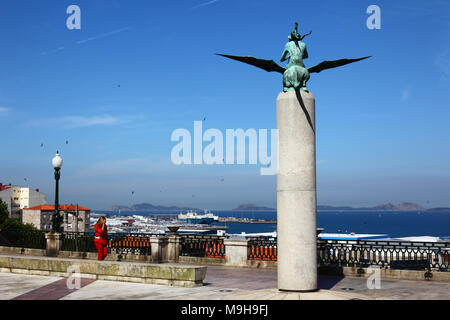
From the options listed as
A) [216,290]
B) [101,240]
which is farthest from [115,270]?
[216,290]

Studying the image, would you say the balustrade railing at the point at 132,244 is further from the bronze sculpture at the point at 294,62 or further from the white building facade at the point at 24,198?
the white building facade at the point at 24,198

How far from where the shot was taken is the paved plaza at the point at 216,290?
1207cm

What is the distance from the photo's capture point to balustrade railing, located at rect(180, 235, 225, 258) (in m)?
23.4

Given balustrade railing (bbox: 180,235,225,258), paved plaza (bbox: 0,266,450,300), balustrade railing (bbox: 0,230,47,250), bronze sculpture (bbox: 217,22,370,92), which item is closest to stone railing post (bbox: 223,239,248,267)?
balustrade railing (bbox: 180,235,225,258)

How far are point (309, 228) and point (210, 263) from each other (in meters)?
11.4

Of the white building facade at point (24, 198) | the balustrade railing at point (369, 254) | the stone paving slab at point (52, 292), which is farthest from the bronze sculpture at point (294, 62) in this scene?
the white building facade at point (24, 198)

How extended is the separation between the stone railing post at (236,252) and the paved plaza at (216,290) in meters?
3.42

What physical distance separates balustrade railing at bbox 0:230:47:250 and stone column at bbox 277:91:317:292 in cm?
2108

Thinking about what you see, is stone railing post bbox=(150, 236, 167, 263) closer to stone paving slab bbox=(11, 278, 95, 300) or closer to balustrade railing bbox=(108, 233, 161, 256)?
balustrade railing bbox=(108, 233, 161, 256)

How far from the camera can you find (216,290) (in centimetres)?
1364

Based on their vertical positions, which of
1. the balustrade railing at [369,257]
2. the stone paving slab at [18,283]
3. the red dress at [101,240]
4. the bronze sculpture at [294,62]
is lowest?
the stone paving slab at [18,283]
